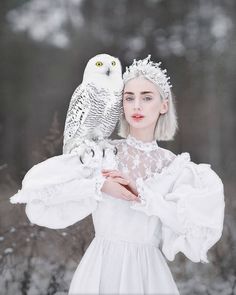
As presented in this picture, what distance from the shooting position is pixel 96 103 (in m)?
1.22

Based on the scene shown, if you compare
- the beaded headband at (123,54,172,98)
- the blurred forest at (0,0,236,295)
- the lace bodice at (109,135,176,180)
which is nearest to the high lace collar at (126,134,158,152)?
the lace bodice at (109,135,176,180)

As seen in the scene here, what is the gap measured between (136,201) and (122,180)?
6 centimetres

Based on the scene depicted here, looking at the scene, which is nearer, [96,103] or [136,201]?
[136,201]

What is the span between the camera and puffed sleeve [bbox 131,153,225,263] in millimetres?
1073

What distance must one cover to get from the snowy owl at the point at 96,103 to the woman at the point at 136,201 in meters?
0.03

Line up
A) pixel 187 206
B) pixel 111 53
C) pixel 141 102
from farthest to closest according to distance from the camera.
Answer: pixel 111 53 → pixel 141 102 → pixel 187 206

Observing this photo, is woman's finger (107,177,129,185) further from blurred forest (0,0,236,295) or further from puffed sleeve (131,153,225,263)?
Result: blurred forest (0,0,236,295)

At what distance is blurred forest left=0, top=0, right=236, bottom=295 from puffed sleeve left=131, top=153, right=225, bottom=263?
1.22m

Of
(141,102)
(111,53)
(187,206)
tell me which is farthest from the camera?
(111,53)

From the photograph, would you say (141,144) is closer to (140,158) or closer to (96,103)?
(140,158)

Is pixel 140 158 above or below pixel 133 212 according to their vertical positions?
above

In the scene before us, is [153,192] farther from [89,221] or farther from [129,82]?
[89,221]

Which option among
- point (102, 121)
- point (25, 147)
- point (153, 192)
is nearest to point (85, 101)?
point (102, 121)

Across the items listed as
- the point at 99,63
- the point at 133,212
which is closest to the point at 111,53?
the point at 99,63
